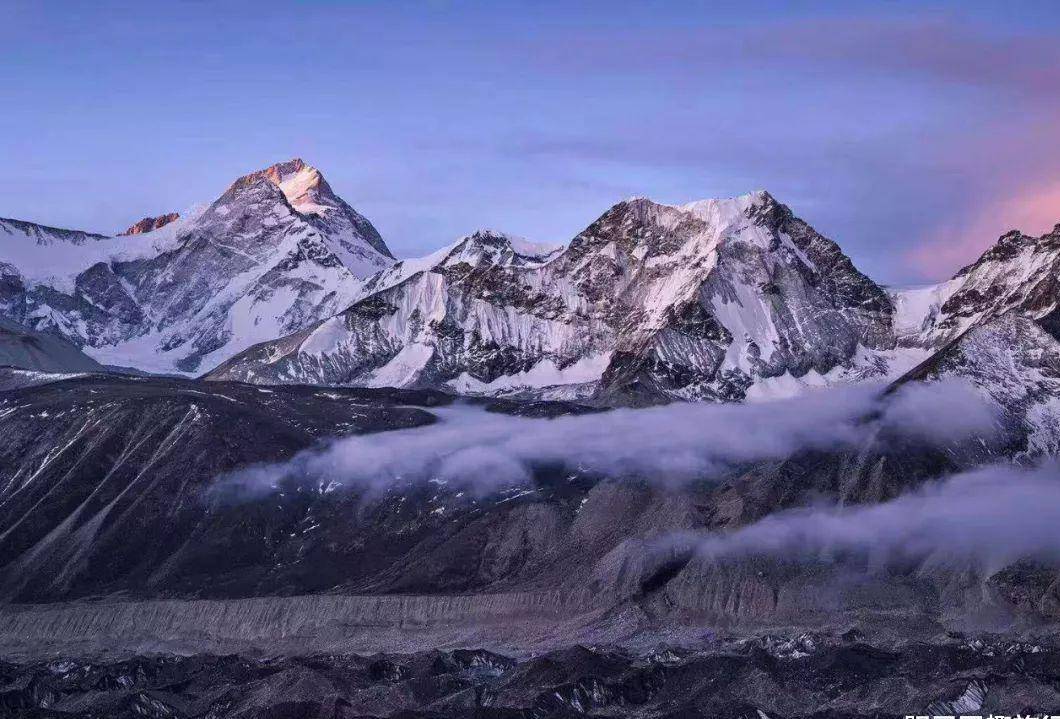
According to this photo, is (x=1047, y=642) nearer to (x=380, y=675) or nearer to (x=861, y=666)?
(x=861, y=666)

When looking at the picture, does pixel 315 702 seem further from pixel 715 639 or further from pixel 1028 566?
pixel 1028 566

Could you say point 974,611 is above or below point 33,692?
above

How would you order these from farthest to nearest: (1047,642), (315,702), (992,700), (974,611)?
(974,611) < (1047,642) < (315,702) < (992,700)

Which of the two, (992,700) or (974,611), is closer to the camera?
(992,700)

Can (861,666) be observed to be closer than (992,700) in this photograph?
No

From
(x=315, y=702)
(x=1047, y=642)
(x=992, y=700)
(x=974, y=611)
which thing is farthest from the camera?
(x=974, y=611)

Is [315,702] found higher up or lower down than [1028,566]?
lower down

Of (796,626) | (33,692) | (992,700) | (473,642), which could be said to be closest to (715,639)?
(796,626)

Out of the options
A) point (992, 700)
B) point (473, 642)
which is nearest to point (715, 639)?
point (473, 642)

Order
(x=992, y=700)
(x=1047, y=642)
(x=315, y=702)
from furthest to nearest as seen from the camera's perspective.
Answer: (x=1047, y=642), (x=315, y=702), (x=992, y=700)
